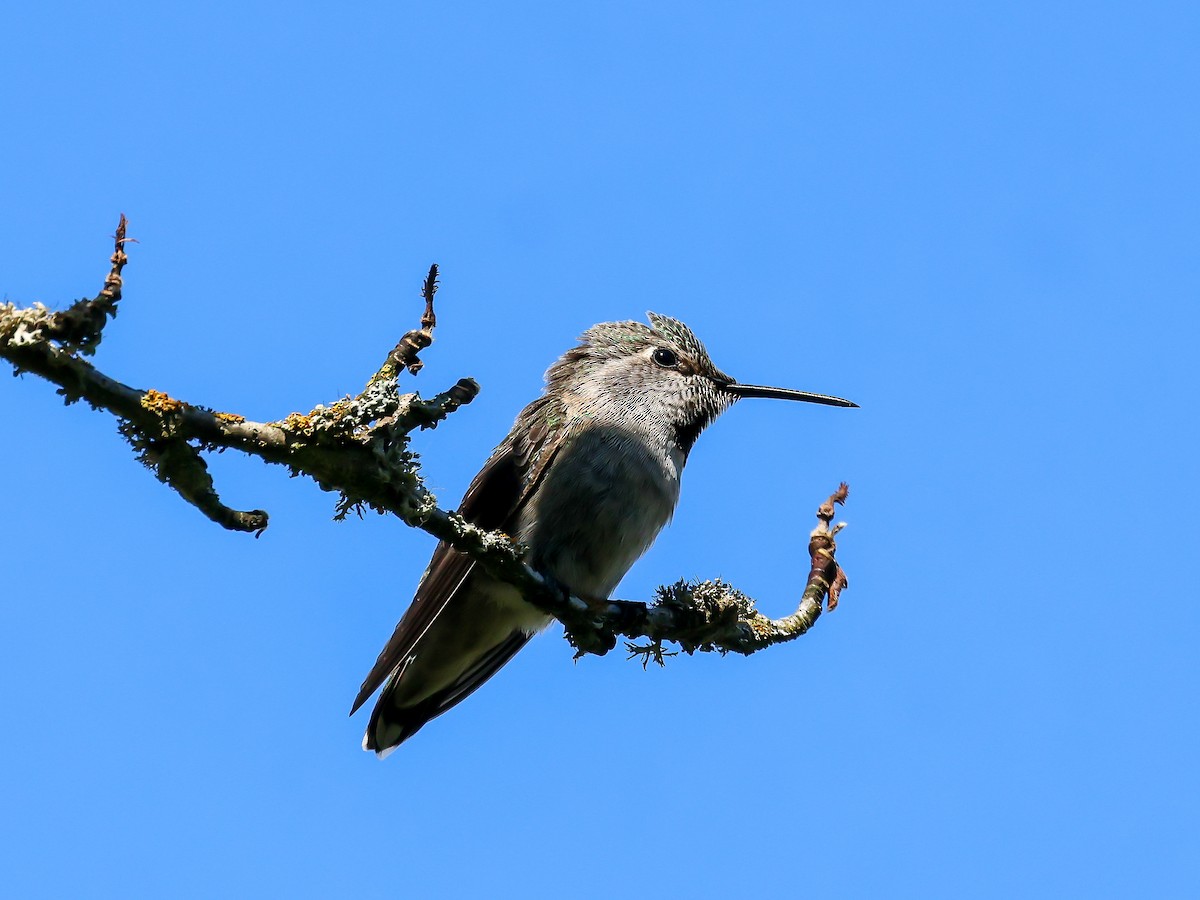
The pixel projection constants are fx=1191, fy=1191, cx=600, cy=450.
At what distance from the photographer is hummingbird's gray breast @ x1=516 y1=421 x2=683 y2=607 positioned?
20.8 ft

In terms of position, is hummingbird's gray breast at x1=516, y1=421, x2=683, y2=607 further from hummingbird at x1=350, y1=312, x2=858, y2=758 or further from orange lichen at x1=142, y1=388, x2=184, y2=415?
orange lichen at x1=142, y1=388, x2=184, y2=415

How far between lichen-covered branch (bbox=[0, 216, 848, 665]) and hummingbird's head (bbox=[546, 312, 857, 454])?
167cm

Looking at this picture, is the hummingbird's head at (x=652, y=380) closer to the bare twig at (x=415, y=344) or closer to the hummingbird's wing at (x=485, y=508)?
the hummingbird's wing at (x=485, y=508)

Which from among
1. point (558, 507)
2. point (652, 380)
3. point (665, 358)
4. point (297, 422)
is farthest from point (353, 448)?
point (665, 358)

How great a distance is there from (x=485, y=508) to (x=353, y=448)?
2.49 metres

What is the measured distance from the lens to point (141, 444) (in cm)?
390

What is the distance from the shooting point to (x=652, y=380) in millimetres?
7316

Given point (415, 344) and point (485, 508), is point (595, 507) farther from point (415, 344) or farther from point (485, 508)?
point (415, 344)

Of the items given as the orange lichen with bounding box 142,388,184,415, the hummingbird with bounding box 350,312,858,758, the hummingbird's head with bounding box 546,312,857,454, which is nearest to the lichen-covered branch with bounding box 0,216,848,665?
the orange lichen with bounding box 142,388,184,415

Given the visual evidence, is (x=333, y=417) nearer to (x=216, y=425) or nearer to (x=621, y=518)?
(x=216, y=425)

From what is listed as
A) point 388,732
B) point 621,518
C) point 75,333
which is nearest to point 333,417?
point 75,333

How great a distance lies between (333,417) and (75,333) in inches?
35.0

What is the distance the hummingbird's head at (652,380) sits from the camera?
22.9ft

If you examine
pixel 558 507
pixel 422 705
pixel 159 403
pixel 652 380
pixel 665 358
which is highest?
pixel 665 358
